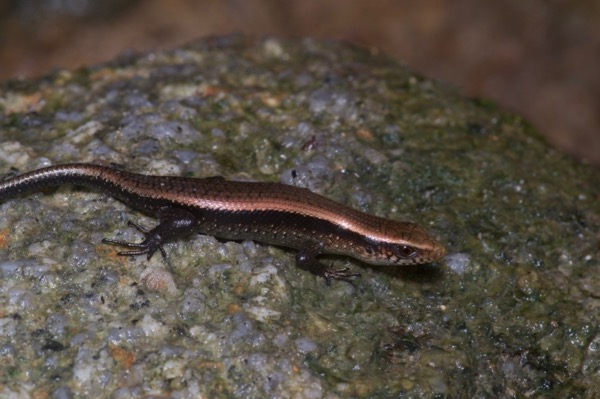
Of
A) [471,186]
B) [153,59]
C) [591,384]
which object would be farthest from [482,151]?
[153,59]

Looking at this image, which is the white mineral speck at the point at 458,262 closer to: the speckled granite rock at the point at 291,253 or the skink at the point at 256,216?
the speckled granite rock at the point at 291,253

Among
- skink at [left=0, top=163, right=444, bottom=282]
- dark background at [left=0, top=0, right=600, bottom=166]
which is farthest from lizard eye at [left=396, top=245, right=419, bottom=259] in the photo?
dark background at [left=0, top=0, right=600, bottom=166]

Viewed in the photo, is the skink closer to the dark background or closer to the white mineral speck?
the white mineral speck

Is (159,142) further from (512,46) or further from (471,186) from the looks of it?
(512,46)

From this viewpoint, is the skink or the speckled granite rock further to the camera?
the skink

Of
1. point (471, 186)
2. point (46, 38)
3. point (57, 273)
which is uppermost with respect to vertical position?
point (471, 186)

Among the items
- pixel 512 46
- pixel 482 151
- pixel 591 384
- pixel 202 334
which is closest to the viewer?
pixel 202 334
